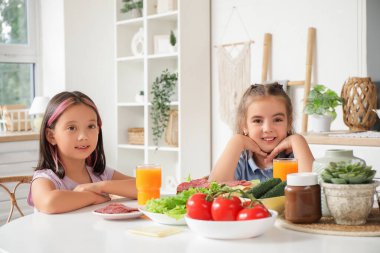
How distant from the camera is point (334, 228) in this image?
139cm

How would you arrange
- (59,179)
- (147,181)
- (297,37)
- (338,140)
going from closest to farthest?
(147,181) → (59,179) → (338,140) → (297,37)

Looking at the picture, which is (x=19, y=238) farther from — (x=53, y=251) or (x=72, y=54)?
(x=72, y=54)

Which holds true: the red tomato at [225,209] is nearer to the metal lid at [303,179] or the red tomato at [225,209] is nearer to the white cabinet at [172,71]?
the metal lid at [303,179]

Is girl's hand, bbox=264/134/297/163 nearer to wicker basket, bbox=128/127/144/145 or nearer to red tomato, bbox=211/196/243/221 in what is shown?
red tomato, bbox=211/196/243/221

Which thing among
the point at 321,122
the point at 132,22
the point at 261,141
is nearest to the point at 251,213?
the point at 261,141

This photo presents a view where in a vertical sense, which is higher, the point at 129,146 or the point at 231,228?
the point at 231,228

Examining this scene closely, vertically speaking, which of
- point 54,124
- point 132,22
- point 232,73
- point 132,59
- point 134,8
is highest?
point 134,8

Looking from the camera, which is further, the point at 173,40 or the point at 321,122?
the point at 173,40

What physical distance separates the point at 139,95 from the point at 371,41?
6.68 ft

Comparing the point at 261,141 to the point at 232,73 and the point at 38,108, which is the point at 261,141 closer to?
the point at 232,73

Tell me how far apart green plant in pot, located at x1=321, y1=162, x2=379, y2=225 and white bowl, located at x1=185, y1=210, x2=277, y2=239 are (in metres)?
0.18

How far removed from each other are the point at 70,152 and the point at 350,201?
1.02m

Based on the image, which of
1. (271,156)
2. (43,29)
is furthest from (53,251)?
(43,29)

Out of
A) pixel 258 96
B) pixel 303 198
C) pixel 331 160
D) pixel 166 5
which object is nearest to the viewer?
pixel 303 198
